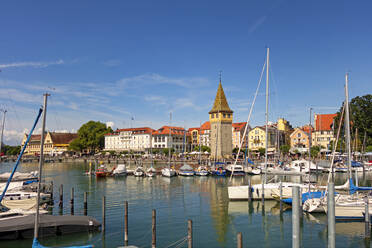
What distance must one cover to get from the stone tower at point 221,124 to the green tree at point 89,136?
5951 cm

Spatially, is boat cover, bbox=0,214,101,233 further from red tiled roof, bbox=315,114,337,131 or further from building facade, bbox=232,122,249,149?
building facade, bbox=232,122,249,149

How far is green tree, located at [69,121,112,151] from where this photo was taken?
130 metres

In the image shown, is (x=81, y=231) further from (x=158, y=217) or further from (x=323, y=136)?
(x=323, y=136)

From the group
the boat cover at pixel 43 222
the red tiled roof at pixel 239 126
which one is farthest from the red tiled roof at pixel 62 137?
the boat cover at pixel 43 222

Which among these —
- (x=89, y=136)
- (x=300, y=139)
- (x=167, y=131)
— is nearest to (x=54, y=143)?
(x=89, y=136)

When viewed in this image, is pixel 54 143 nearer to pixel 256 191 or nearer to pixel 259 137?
pixel 259 137

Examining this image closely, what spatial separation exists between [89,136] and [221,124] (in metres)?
64.1

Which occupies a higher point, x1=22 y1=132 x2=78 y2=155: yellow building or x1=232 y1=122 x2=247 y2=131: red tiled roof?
x1=232 y1=122 x2=247 y2=131: red tiled roof

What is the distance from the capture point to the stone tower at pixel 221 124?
298 ft

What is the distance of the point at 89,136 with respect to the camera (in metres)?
131

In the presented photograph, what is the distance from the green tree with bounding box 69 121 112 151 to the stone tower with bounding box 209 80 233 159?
5951 cm

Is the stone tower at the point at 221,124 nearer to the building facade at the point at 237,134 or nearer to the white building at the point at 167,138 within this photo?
the building facade at the point at 237,134

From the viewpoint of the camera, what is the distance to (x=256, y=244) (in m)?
18.6

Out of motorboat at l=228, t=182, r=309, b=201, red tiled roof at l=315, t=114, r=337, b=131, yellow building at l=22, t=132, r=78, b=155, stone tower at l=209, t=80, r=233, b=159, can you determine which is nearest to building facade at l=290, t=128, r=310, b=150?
red tiled roof at l=315, t=114, r=337, b=131
